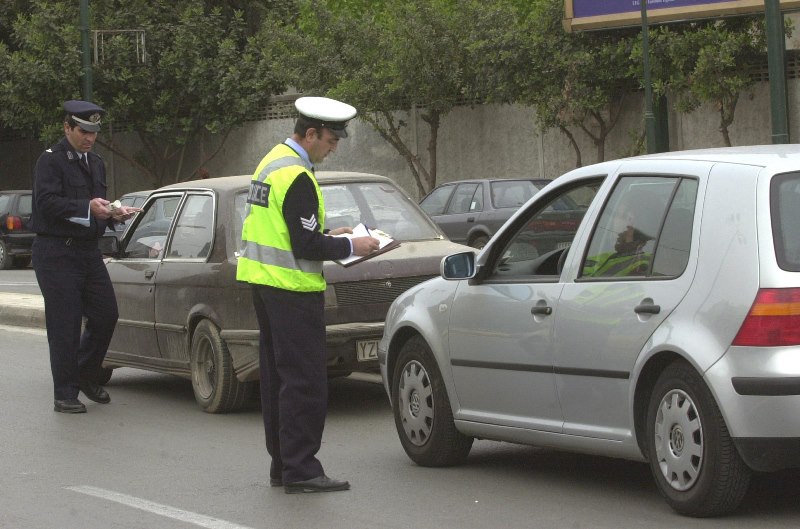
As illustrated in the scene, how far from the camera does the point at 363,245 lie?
22.6 feet

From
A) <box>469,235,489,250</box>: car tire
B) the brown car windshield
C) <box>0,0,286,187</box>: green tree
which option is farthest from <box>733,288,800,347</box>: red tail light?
<box>0,0,286,187</box>: green tree

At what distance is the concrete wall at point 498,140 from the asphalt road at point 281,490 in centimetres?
1844

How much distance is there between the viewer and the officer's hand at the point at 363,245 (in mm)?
6887

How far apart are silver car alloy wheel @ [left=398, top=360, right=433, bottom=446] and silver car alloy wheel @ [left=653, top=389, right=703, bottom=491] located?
181cm

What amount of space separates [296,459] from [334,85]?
1043 inches

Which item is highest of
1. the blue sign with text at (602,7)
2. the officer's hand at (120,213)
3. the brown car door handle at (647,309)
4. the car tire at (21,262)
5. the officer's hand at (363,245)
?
the blue sign with text at (602,7)

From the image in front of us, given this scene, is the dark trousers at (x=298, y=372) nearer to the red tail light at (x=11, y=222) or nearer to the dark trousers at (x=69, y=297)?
the dark trousers at (x=69, y=297)

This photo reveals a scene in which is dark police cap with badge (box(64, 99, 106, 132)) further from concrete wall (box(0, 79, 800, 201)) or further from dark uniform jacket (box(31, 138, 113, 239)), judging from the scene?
concrete wall (box(0, 79, 800, 201))

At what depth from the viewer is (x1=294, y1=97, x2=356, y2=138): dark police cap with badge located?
696 centimetres

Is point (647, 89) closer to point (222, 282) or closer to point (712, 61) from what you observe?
point (712, 61)

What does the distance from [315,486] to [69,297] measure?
11.9ft

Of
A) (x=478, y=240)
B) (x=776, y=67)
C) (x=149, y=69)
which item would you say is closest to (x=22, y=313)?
(x=776, y=67)

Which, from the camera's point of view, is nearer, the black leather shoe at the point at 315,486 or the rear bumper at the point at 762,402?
the rear bumper at the point at 762,402

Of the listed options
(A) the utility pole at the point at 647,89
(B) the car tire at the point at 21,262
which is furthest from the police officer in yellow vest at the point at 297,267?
(B) the car tire at the point at 21,262
